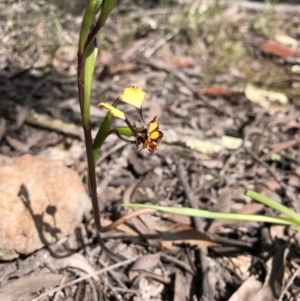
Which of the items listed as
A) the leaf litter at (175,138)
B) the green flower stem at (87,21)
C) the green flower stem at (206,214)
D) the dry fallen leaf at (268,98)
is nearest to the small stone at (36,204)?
the leaf litter at (175,138)

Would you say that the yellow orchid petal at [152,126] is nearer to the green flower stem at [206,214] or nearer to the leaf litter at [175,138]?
the green flower stem at [206,214]

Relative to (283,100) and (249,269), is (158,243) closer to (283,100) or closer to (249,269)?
(249,269)

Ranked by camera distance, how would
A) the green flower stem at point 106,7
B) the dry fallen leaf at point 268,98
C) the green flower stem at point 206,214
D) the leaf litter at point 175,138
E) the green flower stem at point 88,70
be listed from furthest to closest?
1. the dry fallen leaf at point 268,98
2. the leaf litter at point 175,138
3. the green flower stem at point 206,214
4. the green flower stem at point 88,70
5. the green flower stem at point 106,7

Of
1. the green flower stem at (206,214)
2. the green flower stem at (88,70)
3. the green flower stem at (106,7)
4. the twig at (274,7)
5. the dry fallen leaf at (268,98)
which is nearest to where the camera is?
the green flower stem at (106,7)

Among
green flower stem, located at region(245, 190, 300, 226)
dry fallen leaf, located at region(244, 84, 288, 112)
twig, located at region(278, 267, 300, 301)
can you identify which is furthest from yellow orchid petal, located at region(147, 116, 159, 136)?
dry fallen leaf, located at region(244, 84, 288, 112)

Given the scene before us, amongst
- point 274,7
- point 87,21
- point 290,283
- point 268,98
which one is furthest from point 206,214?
point 274,7

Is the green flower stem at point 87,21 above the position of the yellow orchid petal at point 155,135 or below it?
above
